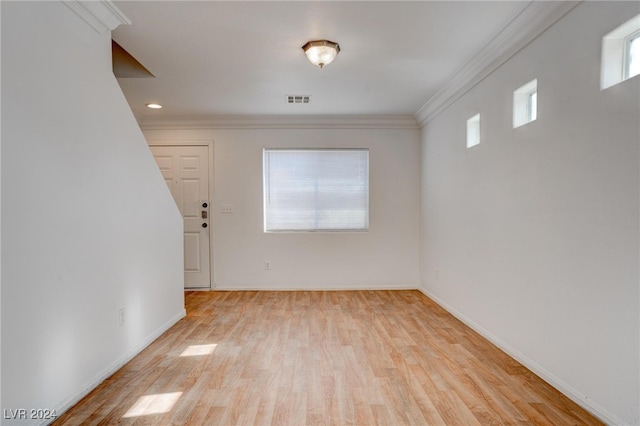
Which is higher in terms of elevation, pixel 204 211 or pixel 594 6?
pixel 594 6

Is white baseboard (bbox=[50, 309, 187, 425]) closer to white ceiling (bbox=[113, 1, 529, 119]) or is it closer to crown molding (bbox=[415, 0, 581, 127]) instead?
white ceiling (bbox=[113, 1, 529, 119])

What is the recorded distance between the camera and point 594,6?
1817mm

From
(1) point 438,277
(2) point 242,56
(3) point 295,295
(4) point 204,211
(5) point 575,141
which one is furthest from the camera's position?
(4) point 204,211

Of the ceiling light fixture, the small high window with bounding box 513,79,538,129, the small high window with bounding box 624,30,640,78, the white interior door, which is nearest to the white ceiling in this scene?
the ceiling light fixture

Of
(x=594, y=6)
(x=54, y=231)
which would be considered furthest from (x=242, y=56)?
(x=594, y=6)

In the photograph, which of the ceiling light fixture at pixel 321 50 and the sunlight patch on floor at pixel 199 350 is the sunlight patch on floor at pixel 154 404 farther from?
the ceiling light fixture at pixel 321 50

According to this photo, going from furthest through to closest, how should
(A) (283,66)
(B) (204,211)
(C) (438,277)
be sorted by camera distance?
(B) (204,211) < (C) (438,277) < (A) (283,66)

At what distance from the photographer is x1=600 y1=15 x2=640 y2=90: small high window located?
5.51 ft

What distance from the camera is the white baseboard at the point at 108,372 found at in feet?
6.14

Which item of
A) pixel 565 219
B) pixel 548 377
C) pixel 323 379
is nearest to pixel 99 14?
pixel 323 379

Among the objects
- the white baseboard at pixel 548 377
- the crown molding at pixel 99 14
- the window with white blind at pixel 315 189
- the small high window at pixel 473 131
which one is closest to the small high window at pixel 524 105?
the small high window at pixel 473 131

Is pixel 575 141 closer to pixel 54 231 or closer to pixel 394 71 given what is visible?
pixel 394 71

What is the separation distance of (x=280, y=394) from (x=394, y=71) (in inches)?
113

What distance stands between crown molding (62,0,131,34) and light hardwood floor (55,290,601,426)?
2.32m
